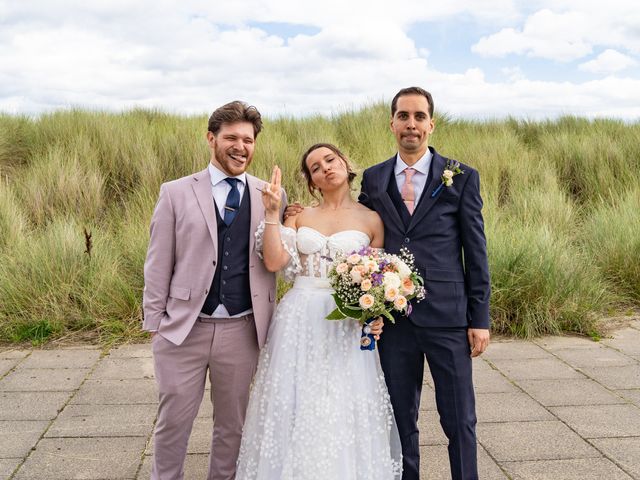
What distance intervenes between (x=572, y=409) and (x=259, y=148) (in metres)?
7.24

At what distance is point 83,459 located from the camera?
4.16 m

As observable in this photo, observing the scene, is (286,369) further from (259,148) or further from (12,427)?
(259,148)

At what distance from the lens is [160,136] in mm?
11961

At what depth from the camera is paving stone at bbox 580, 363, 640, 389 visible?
5548 mm

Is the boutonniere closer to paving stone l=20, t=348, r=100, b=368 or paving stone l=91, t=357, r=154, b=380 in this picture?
paving stone l=91, t=357, r=154, b=380

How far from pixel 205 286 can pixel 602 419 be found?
123 inches

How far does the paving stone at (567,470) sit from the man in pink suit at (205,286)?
177cm

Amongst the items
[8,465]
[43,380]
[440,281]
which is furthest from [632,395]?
[43,380]

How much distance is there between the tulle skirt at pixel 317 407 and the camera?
3.28 meters

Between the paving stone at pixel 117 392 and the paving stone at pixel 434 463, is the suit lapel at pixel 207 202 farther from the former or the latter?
the paving stone at pixel 117 392

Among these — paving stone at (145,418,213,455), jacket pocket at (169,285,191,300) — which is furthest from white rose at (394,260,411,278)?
paving stone at (145,418,213,455)

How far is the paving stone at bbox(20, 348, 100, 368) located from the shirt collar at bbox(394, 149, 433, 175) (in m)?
3.75

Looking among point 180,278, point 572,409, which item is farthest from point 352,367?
point 572,409

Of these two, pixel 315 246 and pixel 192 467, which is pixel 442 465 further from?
pixel 315 246
